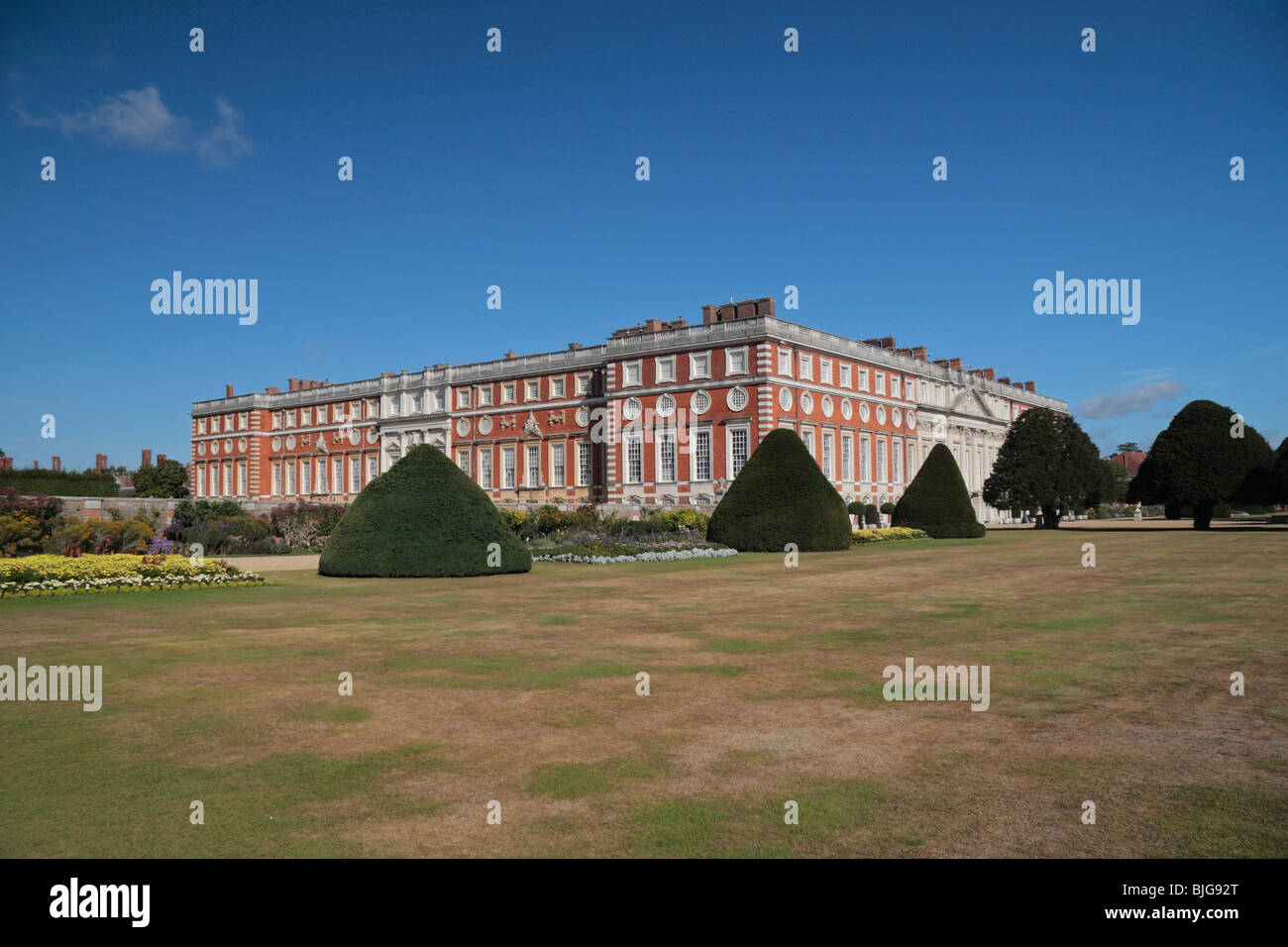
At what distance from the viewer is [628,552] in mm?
29297

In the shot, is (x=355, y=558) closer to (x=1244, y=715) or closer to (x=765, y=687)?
(x=765, y=687)

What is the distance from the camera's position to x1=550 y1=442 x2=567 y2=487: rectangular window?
2552 inches

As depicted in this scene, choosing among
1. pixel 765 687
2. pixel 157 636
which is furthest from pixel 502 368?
pixel 765 687

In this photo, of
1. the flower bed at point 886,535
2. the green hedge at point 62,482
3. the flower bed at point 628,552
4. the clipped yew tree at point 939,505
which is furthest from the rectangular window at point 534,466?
the flower bed at point 628,552

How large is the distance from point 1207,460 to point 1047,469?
29.5 feet

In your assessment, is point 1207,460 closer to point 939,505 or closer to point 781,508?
point 939,505

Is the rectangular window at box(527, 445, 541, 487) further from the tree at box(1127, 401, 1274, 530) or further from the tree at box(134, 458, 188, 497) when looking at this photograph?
the tree at box(1127, 401, 1274, 530)

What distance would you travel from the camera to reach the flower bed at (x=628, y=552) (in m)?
28.1

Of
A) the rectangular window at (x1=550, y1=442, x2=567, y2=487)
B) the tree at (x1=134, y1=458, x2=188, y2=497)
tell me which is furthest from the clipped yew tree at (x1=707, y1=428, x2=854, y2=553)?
the tree at (x1=134, y1=458, x2=188, y2=497)

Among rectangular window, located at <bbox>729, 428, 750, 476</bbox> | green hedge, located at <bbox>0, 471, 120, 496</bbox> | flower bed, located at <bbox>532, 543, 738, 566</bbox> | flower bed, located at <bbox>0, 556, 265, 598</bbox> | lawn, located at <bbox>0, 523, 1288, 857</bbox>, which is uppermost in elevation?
rectangular window, located at <bbox>729, 428, 750, 476</bbox>

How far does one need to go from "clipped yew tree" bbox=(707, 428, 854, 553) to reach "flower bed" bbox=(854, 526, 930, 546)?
18.2 ft

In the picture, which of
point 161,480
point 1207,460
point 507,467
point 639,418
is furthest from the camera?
point 161,480

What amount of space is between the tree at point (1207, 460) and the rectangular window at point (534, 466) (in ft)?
133

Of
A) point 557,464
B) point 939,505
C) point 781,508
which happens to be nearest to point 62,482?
point 557,464
